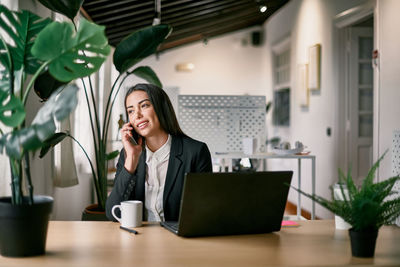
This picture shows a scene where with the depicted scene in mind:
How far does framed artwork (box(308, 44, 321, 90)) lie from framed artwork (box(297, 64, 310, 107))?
182 mm

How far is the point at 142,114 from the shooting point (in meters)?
2.40

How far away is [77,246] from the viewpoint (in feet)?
5.55

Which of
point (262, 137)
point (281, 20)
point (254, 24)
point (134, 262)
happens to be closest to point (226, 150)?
point (262, 137)

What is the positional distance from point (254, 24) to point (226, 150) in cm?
599

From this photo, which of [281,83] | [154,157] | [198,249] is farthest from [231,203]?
[281,83]

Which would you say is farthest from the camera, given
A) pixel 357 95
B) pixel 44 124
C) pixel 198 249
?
pixel 357 95

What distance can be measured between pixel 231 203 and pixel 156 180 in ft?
2.38

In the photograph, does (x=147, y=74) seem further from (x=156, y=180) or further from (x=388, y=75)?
(x=388, y=75)

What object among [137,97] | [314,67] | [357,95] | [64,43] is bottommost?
[137,97]

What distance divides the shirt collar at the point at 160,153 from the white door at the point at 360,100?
3463 mm

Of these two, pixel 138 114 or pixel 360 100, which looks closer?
pixel 138 114

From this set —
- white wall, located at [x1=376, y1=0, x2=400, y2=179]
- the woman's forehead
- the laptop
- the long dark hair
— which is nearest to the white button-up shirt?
the long dark hair

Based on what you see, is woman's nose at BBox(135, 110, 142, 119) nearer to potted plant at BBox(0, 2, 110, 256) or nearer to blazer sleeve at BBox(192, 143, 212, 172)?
blazer sleeve at BBox(192, 143, 212, 172)

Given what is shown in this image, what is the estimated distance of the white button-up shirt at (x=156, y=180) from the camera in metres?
2.38
